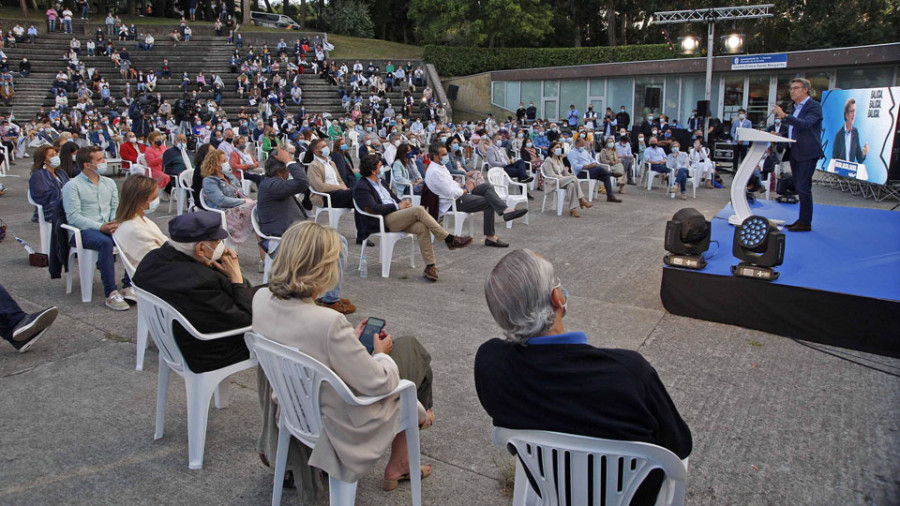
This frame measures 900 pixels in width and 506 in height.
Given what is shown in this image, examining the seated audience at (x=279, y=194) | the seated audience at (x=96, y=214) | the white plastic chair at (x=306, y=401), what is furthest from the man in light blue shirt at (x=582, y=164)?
the white plastic chair at (x=306, y=401)

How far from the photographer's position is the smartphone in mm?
2582

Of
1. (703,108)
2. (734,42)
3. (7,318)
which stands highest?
(734,42)

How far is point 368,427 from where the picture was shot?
2289 mm

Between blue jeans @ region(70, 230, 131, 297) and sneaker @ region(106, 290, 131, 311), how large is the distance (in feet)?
0.22

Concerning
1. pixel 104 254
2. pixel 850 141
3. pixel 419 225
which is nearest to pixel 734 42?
pixel 850 141

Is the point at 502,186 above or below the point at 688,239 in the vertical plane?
above

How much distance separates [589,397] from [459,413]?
1.78 metres

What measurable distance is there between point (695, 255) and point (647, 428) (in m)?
3.48

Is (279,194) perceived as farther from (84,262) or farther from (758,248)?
(758,248)

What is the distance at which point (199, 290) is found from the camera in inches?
118

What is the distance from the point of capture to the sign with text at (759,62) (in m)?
20.3

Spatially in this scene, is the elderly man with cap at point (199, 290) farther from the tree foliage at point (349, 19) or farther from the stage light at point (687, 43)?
the tree foliage at point (349, 19)

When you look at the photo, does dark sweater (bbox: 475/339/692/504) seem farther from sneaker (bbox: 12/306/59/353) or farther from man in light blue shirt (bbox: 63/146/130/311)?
man in light blue shirt (bbox: 63/146/130/311)

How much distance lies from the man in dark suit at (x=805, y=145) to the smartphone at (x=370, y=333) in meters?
5.28
